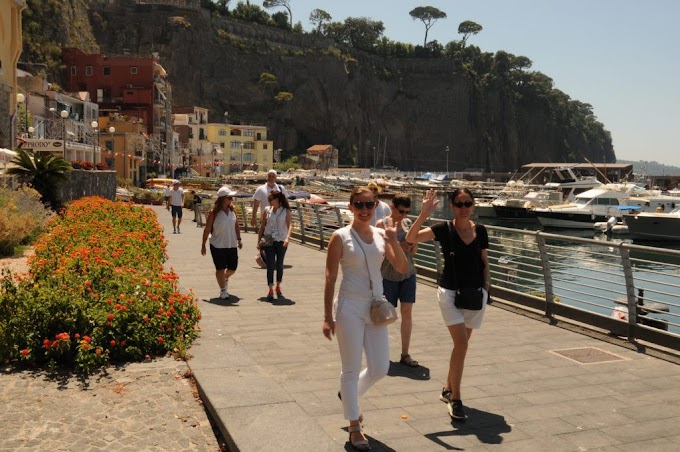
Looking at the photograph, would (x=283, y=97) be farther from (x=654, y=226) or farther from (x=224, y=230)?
(x=224, y=230)

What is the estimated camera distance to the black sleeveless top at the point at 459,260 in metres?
5.91

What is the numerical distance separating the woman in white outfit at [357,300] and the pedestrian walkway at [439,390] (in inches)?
17.9

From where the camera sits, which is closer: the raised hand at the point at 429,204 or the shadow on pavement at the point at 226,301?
the raised hand at the point at 429,204

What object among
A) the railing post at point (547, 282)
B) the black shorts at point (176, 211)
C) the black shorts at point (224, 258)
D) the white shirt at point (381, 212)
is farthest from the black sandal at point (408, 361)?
the black shorts at point (176, 211)

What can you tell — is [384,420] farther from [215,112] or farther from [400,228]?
[215,112]

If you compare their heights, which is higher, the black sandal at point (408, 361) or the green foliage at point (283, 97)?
the green foliage at point (283, 97)

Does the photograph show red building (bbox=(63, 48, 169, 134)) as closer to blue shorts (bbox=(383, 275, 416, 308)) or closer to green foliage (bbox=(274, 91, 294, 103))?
green foliage (bbox=(274, 91, 294, 103))

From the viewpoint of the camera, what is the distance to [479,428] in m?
5.54

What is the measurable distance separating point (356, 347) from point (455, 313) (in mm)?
1139

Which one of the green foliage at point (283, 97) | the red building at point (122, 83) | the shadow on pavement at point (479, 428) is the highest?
the green foliage at point (283, 97)

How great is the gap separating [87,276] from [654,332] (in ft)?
20.5

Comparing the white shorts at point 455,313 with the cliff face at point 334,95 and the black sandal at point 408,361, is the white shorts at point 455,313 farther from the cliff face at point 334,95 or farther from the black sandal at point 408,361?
the cliff face at point 334,95

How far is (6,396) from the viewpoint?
19.9 feet

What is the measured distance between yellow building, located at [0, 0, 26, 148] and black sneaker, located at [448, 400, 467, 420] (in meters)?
27.7
